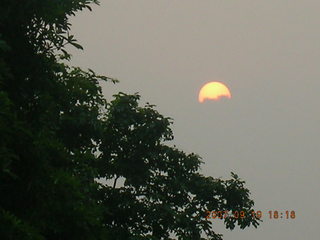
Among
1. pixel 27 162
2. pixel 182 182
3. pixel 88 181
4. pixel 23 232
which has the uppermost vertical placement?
pixel 182 182

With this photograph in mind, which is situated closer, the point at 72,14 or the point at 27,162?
the point at 27,162

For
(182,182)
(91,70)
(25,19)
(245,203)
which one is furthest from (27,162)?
(245,203)

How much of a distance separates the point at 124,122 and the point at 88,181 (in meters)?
7.22

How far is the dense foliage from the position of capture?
11771 millimetres

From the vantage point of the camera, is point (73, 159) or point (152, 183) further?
point (152, 183)

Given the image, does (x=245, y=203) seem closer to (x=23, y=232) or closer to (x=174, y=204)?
(x=174, y=204)

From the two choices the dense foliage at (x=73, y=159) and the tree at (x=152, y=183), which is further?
the tree at (x=152, y=183)

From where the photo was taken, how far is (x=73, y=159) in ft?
47.6

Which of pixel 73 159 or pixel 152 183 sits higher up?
pixel 152 183

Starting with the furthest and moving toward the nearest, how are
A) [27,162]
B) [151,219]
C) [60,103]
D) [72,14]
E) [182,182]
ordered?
[182,182]
[151,219]
[60,103]
[72,14]
[27,162]

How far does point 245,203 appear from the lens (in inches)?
1051

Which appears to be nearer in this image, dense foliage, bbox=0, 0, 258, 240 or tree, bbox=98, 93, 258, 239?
dense foliage, bbox=0, 0, 258, 240

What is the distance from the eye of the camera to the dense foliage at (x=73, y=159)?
11771mm

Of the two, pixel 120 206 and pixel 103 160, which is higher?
pixel 103 160
